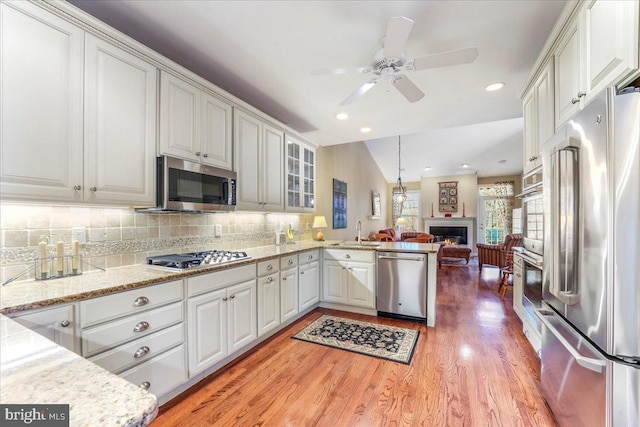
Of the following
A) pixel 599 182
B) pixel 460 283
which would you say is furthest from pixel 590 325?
pixel 460 283

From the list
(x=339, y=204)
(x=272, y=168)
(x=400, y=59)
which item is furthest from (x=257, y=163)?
(x=339, y=204)

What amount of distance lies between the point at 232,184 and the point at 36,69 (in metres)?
1.45

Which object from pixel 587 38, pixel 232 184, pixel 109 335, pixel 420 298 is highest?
pixel 587 38

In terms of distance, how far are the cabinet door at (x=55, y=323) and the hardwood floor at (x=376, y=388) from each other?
2.62 ft

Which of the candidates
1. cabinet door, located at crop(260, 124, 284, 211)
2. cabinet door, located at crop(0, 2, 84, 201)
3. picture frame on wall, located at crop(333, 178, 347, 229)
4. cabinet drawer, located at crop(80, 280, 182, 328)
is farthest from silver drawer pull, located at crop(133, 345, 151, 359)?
picture frame on wall, located at crop(333, 178, 347, 229)

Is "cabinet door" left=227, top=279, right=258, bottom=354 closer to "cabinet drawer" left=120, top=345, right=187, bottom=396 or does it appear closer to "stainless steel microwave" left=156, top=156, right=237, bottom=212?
"cabinet drawer" left=120, top=345, right=187, bottom=396

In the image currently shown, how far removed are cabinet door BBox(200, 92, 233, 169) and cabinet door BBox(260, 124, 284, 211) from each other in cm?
54

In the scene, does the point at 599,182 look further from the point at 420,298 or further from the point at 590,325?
the point at 420,298

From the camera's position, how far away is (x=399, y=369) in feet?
7.70

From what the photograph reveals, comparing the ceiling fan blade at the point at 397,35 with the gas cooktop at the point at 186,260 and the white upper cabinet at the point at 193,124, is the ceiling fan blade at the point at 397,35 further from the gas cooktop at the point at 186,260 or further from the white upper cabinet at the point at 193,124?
the gas cooktop at the point at 186,260

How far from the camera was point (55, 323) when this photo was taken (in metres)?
1.34

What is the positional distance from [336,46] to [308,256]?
2306mm

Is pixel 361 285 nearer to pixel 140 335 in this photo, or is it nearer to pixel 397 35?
pixel 140 335

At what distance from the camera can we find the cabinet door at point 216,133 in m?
2.45
